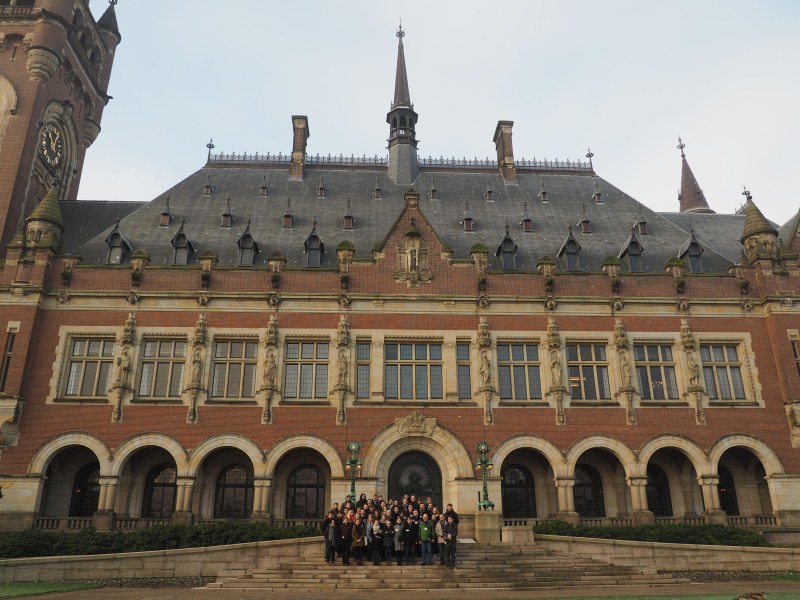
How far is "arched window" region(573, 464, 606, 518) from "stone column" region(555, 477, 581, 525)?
199 centimetres

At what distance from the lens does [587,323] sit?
2988 centimetres

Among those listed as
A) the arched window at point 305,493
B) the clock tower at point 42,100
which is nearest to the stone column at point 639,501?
the arched window at point 305,493

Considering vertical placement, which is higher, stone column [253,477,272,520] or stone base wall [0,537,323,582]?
stone column [253,477,272,520]

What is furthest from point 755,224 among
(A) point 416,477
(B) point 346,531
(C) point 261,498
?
(C) point 261,498

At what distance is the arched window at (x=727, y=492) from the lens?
29203mm

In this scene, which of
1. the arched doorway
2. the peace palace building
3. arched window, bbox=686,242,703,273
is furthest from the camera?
arched window, bbox=686,242,703,273

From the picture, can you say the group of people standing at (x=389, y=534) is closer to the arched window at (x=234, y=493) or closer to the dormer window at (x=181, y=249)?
the arched window at (x=234, y=493)

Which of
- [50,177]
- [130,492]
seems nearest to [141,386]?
[130,492]

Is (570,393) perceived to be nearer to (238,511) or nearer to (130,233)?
(238,511)

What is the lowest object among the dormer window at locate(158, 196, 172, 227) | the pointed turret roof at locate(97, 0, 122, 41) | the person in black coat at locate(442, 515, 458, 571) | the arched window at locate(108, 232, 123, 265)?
the person in black coat at locate(442, 515, 458, 571)

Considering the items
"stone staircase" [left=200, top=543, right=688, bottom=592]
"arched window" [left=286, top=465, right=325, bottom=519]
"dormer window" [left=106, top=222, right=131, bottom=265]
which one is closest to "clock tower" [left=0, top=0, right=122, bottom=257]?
"dormer window" [left=106, top=222, right=131, bottom=265]

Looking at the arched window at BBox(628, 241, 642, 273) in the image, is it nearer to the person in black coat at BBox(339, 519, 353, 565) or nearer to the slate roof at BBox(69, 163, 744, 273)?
the slate roof at BBox(69, 163, 744, 273)

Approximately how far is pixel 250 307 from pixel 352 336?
508 centimetres

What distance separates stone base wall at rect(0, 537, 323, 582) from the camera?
2014 cm
